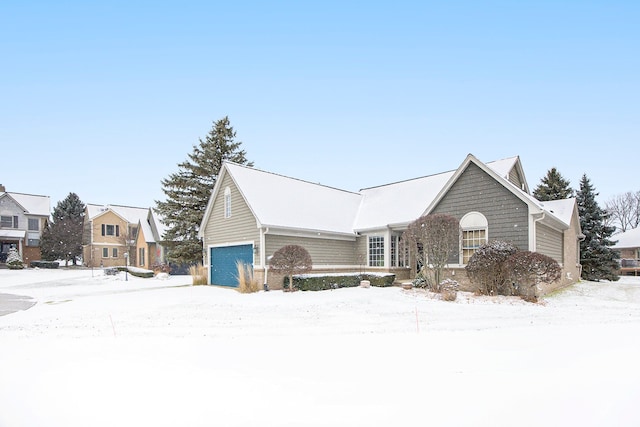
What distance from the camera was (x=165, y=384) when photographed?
5.23 m

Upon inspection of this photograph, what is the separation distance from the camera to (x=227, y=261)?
67.7 ft

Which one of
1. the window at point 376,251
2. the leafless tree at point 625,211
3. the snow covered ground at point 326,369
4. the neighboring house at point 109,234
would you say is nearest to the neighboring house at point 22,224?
the neighboring house at point 109,234

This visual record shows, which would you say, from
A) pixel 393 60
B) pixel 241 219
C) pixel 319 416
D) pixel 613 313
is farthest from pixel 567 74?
pixel 319 416

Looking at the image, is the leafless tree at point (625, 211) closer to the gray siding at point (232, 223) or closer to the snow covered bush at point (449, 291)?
the snow covered bush at point (449, 291)

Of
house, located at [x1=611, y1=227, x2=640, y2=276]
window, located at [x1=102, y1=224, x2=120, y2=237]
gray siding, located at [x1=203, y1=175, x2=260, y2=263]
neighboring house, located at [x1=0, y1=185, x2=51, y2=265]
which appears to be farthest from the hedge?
neighboring house, located at [x1=0, y1=185, x2=51, y2=265]

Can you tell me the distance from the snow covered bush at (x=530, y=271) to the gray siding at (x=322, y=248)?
922 centimetres

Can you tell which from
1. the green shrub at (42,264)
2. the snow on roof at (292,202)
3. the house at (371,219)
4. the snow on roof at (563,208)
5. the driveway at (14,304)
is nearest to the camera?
the driveway at (14,304)

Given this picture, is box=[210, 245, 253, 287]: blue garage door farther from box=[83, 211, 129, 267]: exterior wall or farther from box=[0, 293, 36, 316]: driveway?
box=[83, 211, 129, 267]: exterior wall

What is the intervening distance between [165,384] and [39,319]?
28.1ft

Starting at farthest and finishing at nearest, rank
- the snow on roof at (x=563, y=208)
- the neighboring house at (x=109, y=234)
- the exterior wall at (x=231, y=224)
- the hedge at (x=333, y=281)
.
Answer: the neighboring house at (x=109, y=234)
the snow on roof at (x=563, y=208)
the exterior wall at (x=231, y=224)
the hedge at (x=333, y=281)

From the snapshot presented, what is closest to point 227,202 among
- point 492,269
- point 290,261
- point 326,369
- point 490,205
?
point 290,261

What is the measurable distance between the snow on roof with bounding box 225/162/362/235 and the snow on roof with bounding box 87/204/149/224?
94.3 feet

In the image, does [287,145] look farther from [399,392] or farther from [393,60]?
[399,392]

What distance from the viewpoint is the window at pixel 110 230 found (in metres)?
44.7
